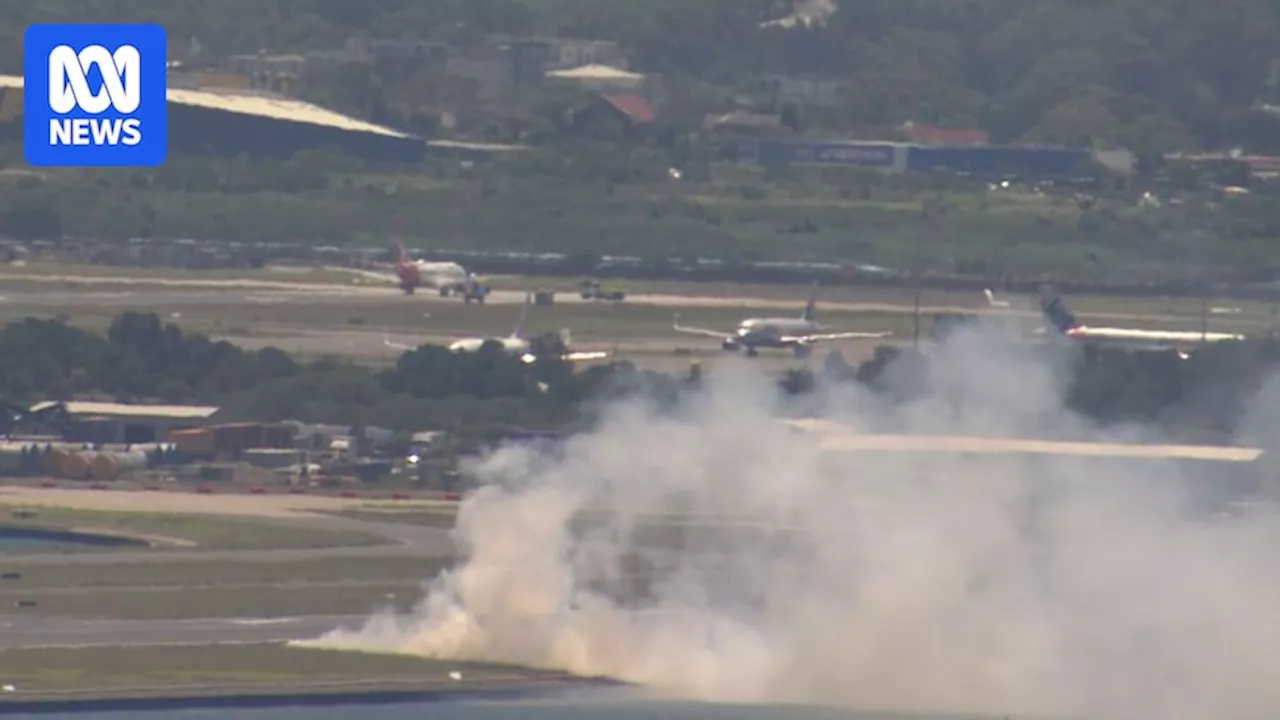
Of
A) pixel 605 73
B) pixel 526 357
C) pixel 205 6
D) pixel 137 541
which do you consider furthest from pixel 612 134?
pixel 137 541

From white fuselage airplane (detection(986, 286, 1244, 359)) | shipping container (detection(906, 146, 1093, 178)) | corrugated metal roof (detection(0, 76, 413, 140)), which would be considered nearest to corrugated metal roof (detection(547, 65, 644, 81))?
corrugated metal roof (detection(0, 76, 413, 140))

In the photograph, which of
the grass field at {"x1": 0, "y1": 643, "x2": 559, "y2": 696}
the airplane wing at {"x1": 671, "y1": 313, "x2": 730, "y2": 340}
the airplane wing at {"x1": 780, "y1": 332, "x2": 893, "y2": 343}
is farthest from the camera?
the airplane wing at {"x1": 671, "y1": 313, "x2": 730, "y2": 340}

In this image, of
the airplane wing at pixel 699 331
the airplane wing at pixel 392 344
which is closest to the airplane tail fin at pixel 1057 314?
the airplane wing at pixel 699 331

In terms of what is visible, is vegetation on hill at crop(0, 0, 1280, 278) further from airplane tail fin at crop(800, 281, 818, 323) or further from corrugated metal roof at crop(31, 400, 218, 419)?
corrugated metal roof at crop(31, 400, 218, 419)

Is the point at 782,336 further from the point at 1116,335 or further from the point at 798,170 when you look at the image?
the point at 798,170

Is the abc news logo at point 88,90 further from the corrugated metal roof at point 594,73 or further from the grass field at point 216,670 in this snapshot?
the corrugated metal roof at point 594,73

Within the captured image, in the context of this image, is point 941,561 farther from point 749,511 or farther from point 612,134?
point 612,134
